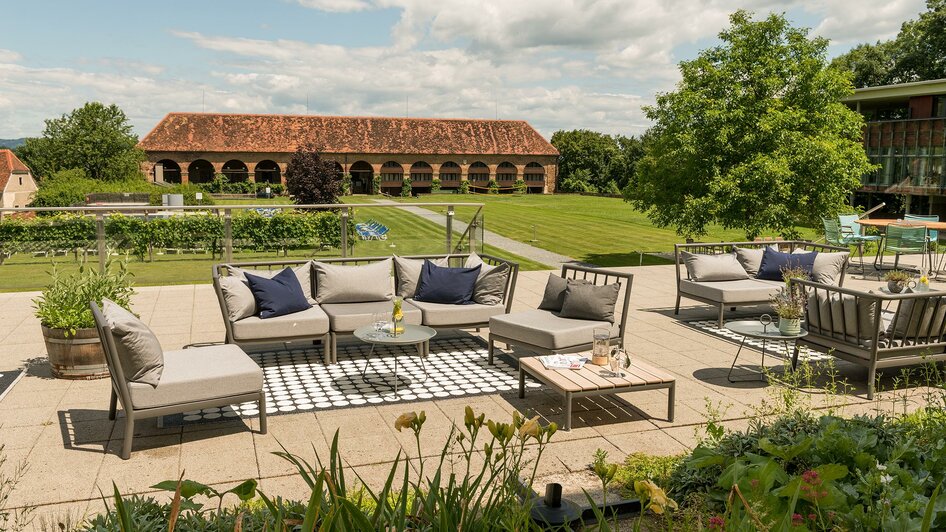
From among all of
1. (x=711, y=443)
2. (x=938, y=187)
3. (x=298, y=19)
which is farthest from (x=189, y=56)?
(x=938, y=187)

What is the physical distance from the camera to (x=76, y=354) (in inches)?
248

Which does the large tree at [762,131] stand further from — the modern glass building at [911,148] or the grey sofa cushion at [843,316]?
the modern glass building at [911,148]

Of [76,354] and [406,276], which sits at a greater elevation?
[406,276]

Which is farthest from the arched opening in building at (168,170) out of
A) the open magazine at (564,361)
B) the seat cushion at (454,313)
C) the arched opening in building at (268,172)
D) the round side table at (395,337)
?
the open magazine at (564,361)

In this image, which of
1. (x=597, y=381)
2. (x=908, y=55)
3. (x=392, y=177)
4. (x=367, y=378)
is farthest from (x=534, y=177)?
(x=597, y=381)

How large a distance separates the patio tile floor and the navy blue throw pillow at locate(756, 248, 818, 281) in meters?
2.40

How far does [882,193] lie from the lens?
35.8 meters

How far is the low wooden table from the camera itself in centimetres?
520

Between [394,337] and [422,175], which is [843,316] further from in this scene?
[422,175]

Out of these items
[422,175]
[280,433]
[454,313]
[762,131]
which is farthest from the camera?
[422,175]

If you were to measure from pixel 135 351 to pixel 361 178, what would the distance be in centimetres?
5514

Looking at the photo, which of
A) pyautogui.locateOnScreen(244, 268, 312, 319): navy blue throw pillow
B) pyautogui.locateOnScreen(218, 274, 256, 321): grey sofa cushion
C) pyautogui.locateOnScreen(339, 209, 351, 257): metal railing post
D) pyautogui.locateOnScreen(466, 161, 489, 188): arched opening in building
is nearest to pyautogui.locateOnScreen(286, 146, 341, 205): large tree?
pyautogui.locateOnScreen(466, 161, 489, 188): arched opening in building

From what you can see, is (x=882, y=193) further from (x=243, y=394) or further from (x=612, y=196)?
(x=243, y=394)

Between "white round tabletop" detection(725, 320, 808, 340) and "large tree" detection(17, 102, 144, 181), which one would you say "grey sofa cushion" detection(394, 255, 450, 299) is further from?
"large tree" detection(17, 102, 144, 181)
